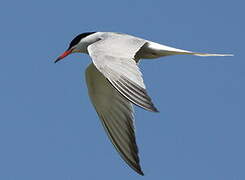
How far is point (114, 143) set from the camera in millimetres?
11195

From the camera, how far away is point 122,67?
29.2 feet

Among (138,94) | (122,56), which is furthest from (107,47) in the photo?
(138,94)

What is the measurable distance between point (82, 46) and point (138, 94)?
3740 mm

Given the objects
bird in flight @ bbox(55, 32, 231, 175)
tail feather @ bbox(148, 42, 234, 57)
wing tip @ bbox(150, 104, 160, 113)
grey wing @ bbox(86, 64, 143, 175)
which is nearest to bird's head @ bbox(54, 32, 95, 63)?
bird in flight @ bbox(55, 32, 231, 175)

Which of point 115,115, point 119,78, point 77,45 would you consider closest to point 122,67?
point 119,78

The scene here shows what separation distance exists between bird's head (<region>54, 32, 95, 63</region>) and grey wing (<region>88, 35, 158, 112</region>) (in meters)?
1.50

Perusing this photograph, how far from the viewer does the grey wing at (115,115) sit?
1098 cm

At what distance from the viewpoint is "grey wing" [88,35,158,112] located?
8320 millimetres

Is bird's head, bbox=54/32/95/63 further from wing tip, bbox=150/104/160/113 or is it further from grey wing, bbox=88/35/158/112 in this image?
wing tip, bbox=150/104/160/113

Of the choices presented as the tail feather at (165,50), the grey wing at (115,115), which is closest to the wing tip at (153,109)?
the tail feather at (165,50)

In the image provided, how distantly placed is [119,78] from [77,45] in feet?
11.3

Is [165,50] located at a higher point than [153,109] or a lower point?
higher

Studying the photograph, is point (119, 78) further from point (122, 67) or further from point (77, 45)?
point (77, 45)

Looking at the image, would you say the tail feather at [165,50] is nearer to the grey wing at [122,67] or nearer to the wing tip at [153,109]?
the grey wing at [122,67]
